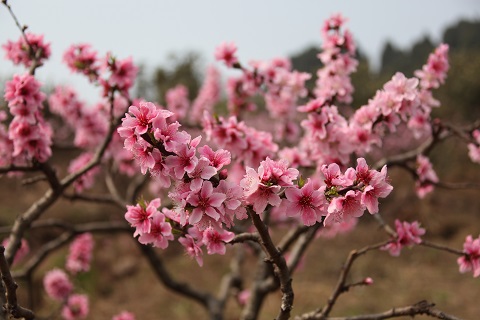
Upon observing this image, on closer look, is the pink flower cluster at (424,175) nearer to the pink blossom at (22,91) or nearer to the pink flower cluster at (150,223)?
the pink flower cluster at (150,223)

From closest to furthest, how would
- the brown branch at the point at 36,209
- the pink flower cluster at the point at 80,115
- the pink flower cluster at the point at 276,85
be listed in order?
the brown branch at the point at 36,209, the pink flower cluster at the point at 276,85, the pink flower cluster at the point at 80,115

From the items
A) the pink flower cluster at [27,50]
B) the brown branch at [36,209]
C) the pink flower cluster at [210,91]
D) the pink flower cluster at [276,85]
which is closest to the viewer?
the brown branch at [36,209]

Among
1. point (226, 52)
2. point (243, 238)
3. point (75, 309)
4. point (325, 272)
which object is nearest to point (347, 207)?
point (243, 238)

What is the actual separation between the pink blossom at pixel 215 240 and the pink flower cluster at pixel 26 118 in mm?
1282

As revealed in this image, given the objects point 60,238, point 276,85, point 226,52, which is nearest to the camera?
point 226,52

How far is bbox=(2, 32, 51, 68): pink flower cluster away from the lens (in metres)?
2.66

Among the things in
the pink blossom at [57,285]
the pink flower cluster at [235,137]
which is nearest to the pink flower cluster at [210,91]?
the pink blossom at [57,285]

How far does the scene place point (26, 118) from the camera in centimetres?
226

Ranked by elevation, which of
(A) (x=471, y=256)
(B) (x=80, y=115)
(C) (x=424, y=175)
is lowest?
(A) (x=471, y=256)

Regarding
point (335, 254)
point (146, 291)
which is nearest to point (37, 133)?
point (146, 291)

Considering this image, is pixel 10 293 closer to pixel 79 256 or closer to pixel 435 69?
pixel 435 69

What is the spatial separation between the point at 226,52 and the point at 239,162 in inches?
31.8

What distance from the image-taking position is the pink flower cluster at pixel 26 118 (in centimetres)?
221

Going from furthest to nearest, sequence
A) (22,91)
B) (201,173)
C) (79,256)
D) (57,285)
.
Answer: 1. (79,256)
2. (57,285)
3. (22,91)
4. (201,173)
